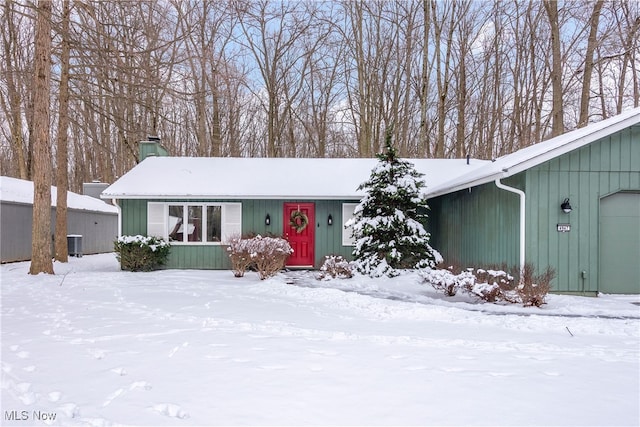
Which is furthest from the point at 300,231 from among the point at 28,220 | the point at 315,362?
the point at 28,220

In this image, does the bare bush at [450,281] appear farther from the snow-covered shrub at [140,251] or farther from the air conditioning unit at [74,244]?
the air conditioning unit at [74,244]

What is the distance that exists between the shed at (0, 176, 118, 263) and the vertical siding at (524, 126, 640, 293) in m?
15.3

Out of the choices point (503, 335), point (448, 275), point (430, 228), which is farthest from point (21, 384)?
point (430, 228)

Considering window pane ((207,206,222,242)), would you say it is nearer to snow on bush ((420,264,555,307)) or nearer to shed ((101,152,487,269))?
shed ((101,152,487,269))

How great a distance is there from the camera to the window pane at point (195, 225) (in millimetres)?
12508

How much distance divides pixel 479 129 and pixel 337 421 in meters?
22.4

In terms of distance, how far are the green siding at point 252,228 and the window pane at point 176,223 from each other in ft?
0.94

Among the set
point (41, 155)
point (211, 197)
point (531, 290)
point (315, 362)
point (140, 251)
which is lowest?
point (315, 362)

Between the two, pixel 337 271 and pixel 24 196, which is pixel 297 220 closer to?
pixel 337 271

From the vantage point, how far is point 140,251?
11711 millimetres

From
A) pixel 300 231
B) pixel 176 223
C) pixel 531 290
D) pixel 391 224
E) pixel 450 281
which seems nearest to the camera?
pixel 531 290

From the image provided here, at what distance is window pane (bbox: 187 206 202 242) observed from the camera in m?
12.5

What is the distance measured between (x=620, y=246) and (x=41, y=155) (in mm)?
12689

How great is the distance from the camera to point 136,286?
351 inches
